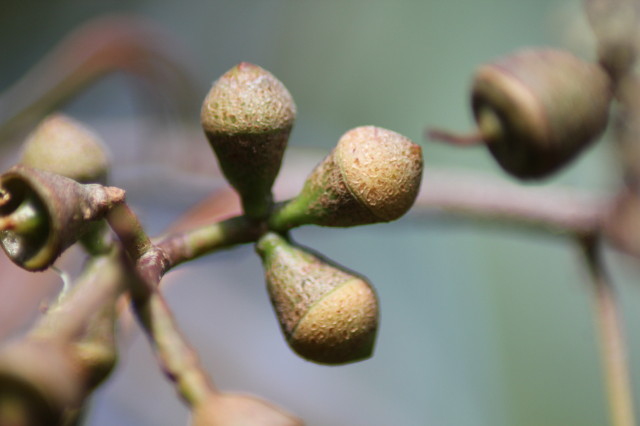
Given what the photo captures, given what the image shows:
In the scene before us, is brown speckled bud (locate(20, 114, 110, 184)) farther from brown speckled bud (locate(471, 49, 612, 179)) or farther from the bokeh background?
the bokeh background

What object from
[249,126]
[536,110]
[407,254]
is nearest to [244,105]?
[249,126]

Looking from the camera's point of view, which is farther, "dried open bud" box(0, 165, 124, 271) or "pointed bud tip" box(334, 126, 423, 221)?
"pointed bud tip" box(334, 126, 423, 221)

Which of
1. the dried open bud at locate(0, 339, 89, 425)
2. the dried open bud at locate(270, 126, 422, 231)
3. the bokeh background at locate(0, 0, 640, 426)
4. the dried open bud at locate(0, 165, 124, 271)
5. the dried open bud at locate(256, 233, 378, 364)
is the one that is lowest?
the dried open bud at locate(0, 339, 89, 425)

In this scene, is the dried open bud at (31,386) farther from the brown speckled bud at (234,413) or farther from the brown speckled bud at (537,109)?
the brown speckled bud at (537,109)

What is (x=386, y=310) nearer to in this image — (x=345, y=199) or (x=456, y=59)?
(x=456, y=59)

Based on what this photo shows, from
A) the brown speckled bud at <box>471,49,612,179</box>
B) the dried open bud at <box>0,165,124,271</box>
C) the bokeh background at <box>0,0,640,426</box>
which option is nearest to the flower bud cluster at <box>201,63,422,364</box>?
the dried open bud at <box>0,165,124,271</box>
